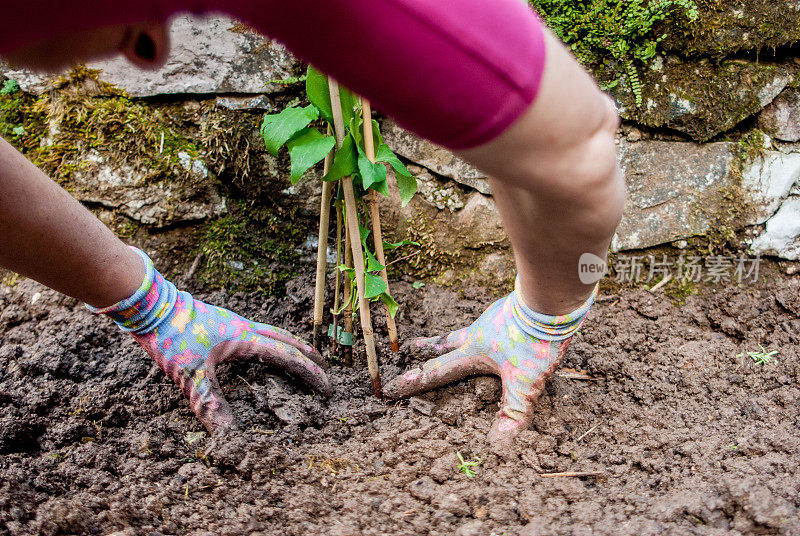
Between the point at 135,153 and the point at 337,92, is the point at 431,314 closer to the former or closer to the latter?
the point at 337,92

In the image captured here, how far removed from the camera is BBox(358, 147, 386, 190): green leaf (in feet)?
4.58

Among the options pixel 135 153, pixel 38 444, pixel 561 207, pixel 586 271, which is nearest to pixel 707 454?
pixel 586 271

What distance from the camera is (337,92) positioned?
1.41 metres

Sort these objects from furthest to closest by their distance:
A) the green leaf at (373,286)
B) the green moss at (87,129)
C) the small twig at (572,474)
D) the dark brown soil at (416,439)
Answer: the green moss at (87,129) → the green leaf at (373,286) → the small twig at (572,474) → the dark brown soil at (416,439)

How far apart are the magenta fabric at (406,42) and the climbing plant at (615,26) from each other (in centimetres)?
127

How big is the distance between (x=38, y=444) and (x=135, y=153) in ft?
3.39

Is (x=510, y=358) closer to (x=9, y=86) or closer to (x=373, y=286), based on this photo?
(x=373, y=286)

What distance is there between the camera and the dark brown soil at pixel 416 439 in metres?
1.17

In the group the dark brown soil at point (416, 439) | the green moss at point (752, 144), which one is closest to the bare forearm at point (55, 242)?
the dark brown soil at point (416, 439)

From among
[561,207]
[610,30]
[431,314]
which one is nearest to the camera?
[561,207]

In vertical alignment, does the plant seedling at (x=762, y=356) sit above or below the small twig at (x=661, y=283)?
below

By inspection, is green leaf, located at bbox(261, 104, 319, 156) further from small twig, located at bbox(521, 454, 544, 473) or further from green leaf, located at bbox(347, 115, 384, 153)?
small twig, located at bbox(521, 454, 544, 473)

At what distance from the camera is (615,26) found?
1860mm

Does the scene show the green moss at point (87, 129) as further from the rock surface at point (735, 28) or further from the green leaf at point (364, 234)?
the rock surface at point (735, 28)
